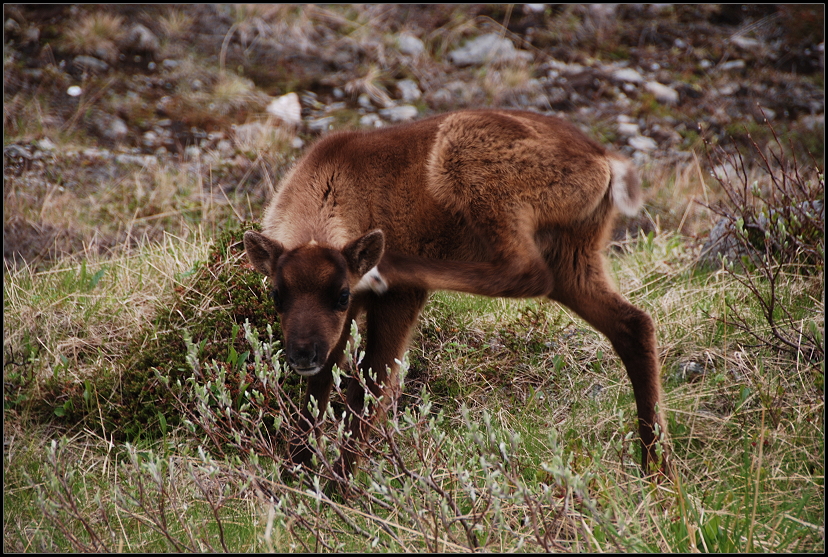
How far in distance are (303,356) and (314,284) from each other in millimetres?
420

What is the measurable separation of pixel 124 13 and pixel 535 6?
23.2 feet

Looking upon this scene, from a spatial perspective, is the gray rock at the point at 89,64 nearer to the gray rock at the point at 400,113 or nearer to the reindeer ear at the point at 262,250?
the gray rock at the point at 400,113

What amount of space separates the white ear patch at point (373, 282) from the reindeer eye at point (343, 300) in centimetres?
11

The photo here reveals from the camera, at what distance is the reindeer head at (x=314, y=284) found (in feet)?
12.3

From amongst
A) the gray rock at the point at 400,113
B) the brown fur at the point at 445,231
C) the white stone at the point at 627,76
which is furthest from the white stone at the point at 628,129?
the brown fur at the point at 445,231

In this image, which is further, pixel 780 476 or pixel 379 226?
pixel 379 226

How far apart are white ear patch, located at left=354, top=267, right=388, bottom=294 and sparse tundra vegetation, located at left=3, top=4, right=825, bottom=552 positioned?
1.89 ft

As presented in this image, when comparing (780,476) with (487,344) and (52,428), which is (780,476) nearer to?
(487,344)

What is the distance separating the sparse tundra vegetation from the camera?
11.0ft

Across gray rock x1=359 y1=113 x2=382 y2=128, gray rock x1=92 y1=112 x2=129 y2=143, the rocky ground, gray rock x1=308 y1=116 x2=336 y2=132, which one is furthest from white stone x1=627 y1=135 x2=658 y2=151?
gray rock x1=92 y1=112 x2=129 y2=143

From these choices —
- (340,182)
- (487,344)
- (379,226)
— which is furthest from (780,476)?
(340,182)

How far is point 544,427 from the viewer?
15.3 ft

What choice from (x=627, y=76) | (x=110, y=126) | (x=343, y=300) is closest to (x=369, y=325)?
(x=343, y=300)

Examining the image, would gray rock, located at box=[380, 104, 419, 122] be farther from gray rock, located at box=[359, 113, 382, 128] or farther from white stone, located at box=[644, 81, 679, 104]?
white stone, located at box=[644, 81, 679, 104]
